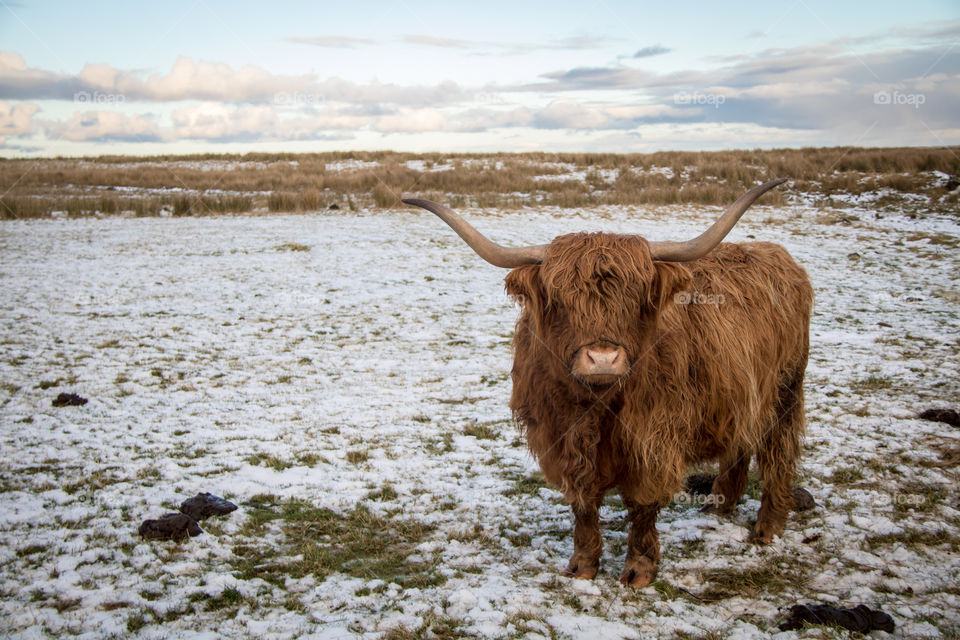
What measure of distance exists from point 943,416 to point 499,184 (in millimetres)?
18723

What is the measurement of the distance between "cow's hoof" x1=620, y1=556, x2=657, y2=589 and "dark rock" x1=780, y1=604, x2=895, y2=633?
634 millimetres

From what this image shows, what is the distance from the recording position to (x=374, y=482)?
4457mm

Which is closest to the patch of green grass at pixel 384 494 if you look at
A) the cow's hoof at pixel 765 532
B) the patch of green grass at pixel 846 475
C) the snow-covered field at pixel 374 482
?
the snow-covered field at pixel 374 482

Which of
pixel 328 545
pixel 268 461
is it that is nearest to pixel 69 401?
pixel 268 461

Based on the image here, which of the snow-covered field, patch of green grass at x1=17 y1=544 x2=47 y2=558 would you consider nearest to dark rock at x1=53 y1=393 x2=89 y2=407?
the snow-covered field

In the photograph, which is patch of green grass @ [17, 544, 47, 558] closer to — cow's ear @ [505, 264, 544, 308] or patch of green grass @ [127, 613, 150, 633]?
patch of green grass @ [127, 613, 150, 633]

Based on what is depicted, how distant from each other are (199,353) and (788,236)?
12.4 metres

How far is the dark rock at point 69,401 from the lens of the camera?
560 cm

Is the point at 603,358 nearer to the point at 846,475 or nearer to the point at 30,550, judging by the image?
the point at 846,475

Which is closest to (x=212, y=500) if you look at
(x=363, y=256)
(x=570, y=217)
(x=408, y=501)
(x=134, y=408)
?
(x=408, y=501)

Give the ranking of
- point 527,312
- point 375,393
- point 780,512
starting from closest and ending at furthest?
point 527,312
point 780,512
point 375,393

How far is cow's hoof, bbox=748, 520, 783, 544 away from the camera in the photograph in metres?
3.66

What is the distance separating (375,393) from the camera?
6254 mm

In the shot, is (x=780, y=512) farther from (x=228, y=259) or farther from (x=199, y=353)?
(x=228, y=259)
